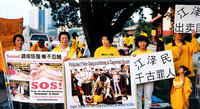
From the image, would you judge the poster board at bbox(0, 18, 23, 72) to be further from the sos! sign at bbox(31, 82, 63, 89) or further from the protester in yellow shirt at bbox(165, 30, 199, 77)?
the protester in yellow shirt at bbox(165, 30, 199, 77)

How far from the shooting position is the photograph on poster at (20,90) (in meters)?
5.27

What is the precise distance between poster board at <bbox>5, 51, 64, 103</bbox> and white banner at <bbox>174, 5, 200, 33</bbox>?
254 centimetres

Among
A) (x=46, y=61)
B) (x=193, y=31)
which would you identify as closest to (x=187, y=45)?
(x=193, y=31)

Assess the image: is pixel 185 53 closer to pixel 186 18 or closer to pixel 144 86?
pixel 186 18

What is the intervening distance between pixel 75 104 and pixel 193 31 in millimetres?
2833

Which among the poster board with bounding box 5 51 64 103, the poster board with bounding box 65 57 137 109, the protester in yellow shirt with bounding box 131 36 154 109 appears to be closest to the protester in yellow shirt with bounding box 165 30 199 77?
the protester in yellow shirt with bounding box 131 36 154 109

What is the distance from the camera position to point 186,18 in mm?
5707

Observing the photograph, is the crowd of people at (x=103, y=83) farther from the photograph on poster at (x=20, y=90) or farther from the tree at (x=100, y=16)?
the tree at (x=100, y=16)

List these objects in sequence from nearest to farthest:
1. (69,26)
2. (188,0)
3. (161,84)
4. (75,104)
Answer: (75,104), (188,0), (161,84), (69,26)

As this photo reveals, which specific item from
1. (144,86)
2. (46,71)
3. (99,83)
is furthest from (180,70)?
(46,71)

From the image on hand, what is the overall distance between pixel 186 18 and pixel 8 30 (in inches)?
149

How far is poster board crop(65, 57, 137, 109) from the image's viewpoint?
16.4 ft

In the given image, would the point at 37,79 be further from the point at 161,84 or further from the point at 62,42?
the point at 161,84

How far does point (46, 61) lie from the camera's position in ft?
17.0
